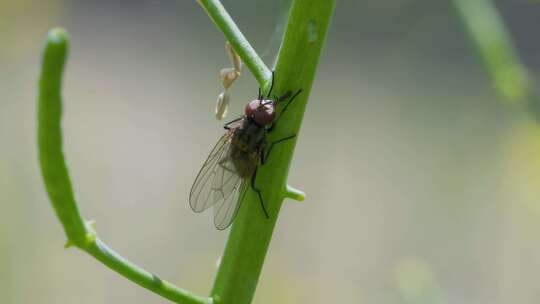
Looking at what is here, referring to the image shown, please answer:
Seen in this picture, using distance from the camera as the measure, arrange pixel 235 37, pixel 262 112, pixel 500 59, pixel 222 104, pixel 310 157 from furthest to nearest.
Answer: pixel 310 157 → pixel 500 59 → pixel 262 112 → pixel 222 104 → pixel 235 37

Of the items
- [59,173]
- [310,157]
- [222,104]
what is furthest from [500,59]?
[310,157]

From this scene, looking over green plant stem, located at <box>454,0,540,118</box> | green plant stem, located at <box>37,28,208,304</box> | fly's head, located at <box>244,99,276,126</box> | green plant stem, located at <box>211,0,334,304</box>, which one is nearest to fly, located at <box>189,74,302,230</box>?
fly's head, located at <box>244,99,276,126</box>

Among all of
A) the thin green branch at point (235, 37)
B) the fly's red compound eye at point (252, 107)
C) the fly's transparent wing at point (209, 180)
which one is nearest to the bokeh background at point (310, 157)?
the fly's transparent wing at point (209, 180)

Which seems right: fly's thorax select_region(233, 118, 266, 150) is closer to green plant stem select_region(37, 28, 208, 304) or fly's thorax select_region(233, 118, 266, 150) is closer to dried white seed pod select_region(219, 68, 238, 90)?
dried white seed pod select_region(219, 68, 238, 90)

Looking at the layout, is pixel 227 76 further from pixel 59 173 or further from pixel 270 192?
pixel 59 173

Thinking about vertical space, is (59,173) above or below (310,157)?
above

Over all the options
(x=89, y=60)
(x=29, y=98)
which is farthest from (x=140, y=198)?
(x=89, y=60)

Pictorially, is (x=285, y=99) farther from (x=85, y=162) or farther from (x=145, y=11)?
(x=145, y=11)
